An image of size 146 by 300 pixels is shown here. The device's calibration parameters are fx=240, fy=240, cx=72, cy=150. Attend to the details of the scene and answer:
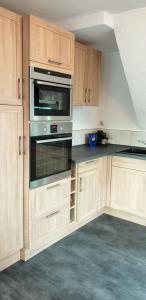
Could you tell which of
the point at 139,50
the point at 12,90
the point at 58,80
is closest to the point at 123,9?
the point at 139,50

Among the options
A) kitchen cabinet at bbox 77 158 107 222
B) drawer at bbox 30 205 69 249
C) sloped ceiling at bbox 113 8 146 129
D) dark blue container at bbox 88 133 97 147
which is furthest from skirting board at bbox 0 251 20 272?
sloped ceiling at bbox 113 8 146 129

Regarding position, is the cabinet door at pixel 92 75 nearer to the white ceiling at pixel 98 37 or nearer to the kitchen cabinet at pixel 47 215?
the white ceiling at pixel 98 37

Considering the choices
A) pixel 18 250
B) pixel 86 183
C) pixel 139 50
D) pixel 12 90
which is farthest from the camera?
pixel 86 183

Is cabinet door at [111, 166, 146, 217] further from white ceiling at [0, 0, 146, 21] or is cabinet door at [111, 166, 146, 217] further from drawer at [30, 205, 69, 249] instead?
white ceiling at [0, 0, 146, 21]

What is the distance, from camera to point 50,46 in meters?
2.16

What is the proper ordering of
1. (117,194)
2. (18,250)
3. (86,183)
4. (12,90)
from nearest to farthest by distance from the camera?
(12,90) < (18,250) < (86,183) < (117,194)

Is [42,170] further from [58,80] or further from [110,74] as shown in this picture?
[110,74]

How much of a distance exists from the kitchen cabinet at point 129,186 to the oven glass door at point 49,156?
864mm

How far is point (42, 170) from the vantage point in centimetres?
228

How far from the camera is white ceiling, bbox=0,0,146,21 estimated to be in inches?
88.1

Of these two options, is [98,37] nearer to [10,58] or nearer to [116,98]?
[116,98]

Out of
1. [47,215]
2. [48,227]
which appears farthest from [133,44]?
[48,227]

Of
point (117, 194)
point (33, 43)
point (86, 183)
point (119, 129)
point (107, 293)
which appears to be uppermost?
point (33, 43)

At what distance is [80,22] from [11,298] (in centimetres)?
272
